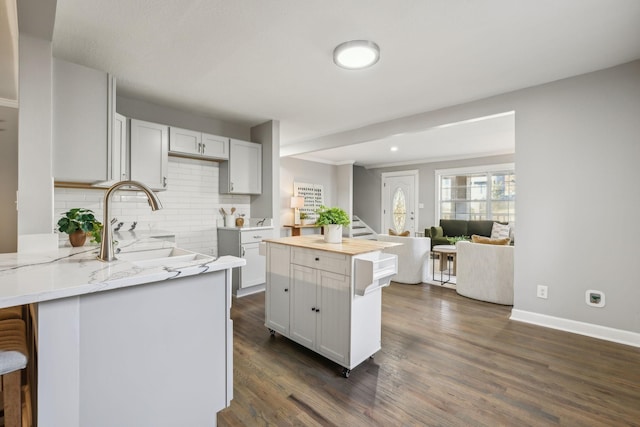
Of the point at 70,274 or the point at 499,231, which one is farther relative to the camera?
the point at 499,231

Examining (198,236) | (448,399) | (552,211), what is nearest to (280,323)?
(448,399)

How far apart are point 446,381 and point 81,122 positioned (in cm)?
352

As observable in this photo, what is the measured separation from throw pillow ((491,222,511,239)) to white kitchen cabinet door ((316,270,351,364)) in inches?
204

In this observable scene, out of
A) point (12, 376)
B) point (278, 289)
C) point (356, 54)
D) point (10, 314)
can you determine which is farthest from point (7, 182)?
point (356, 54)

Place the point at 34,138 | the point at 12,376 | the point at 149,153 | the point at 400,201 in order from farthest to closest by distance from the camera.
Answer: the point at 400,201 → the point at 149,153 → the point at 34,138 → the point at 12,376

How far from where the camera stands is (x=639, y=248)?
2.43 meters

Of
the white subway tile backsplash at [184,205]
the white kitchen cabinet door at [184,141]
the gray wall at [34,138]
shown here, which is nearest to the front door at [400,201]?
the white subway tile backsplash at [184,205]

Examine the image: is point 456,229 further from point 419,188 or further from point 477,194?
point 419,188

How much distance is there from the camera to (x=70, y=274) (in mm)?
1104

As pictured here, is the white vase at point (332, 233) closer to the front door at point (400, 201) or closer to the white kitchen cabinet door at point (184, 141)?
the white kitchen cabinet door at point (184, 141)

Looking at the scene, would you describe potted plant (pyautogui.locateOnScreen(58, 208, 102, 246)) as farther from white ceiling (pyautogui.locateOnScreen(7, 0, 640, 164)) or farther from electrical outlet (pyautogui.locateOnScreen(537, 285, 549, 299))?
electrical outlet (pyautogui.locateOnScreen(537, 285, 549, 299))

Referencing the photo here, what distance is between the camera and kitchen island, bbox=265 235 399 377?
201 cm

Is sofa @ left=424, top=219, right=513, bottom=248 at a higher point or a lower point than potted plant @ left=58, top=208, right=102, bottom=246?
lower

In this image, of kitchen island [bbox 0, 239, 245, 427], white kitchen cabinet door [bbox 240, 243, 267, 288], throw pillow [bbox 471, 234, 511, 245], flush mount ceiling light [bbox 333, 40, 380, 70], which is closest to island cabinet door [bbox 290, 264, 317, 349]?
kitchen island [bbox 0, 239, 245, 427]
